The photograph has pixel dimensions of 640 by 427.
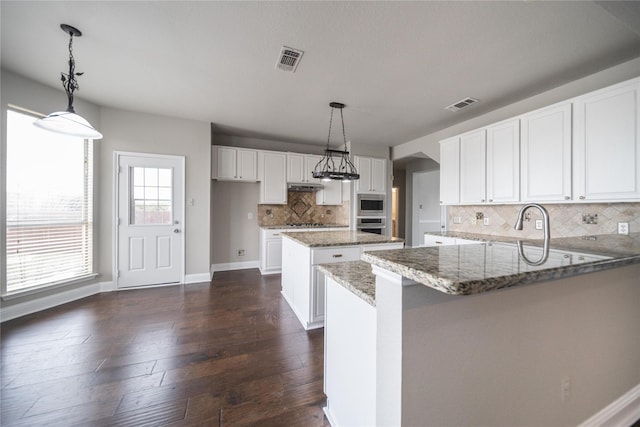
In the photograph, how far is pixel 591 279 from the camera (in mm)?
1150

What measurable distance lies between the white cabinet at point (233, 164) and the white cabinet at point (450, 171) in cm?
325

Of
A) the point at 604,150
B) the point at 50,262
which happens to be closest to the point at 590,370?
the point at 604,150

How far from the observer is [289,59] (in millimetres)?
2248

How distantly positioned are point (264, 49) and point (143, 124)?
2606 mm

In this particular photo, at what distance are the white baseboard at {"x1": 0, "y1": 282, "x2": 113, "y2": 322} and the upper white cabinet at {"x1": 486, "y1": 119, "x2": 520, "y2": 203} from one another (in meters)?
5.41

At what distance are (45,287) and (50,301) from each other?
0.18 meters

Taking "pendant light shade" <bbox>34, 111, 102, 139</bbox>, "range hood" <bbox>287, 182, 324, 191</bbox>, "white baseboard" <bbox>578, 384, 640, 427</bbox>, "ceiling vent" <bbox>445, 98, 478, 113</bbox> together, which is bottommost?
"white baseboard" <bbox>578, 384, 640, 427</bbox>

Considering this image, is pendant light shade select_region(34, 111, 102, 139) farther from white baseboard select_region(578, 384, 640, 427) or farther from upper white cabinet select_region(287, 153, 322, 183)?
white baseboard select_region(578, 384, 640, 427)

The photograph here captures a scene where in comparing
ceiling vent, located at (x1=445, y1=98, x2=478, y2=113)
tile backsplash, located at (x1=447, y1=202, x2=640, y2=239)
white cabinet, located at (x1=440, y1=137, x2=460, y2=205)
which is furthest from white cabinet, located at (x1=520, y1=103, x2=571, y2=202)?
white cabinet, located at (x1=440, y1=137, x2=460, y2=205)

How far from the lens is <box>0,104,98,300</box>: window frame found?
7.98ft

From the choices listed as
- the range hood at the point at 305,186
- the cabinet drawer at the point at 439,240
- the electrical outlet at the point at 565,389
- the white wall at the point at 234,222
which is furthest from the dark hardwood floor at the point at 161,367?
the range hood at the point at 305,186

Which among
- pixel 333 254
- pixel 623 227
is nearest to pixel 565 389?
pixel 333 254

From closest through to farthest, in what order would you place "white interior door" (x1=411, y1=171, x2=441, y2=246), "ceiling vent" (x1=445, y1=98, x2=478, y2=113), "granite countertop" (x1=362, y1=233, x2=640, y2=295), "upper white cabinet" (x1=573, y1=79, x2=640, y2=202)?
1. "granite countertop" (x1=362, y1=233, x2=640, y2=295)
2. "upper white cabinet" (x1=573, y1=79, x2=640, y2=202)
3. "ceiling vent" (x1=445, y1=98, x2=478, y2=113)
4. "white interior door" (x1=411, y1=171, x2=441, y2=246)

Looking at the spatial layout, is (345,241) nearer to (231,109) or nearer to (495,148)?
(495,148)
